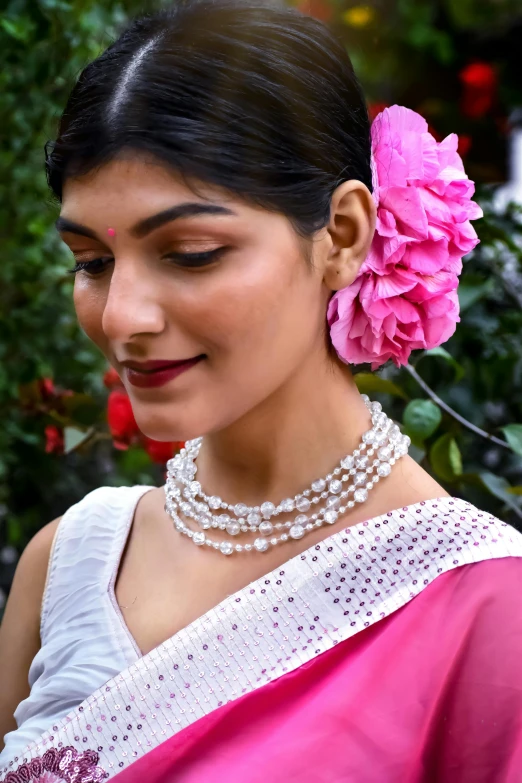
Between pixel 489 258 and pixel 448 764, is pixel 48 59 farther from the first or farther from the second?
pixel 448 764

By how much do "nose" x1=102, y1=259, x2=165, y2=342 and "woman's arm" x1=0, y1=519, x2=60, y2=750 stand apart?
1.67ft

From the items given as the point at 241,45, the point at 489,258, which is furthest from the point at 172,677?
the point at 489,258

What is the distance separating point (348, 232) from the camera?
1.06 meters

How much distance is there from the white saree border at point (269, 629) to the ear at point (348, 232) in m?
0.27

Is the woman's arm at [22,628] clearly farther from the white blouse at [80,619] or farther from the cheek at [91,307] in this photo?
the cheek at [91,307]

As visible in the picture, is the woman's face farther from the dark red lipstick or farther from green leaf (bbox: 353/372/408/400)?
green leaf (bbox: 353/372/408/400)

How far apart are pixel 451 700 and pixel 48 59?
1.42 m

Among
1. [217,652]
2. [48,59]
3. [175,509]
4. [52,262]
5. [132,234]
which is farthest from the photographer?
[52,262]

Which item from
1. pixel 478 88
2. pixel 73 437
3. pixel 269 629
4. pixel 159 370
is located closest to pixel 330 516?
pixel 269 629

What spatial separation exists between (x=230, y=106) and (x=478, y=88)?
6.16ft

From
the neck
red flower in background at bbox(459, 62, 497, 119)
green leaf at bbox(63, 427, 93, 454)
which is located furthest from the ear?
red flower in background at bbox(459, 62, 497, 119)

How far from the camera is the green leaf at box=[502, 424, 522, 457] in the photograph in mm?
1316

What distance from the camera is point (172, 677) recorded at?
1079 mm

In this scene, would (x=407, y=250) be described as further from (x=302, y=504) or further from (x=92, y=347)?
(x=92, y=347)
